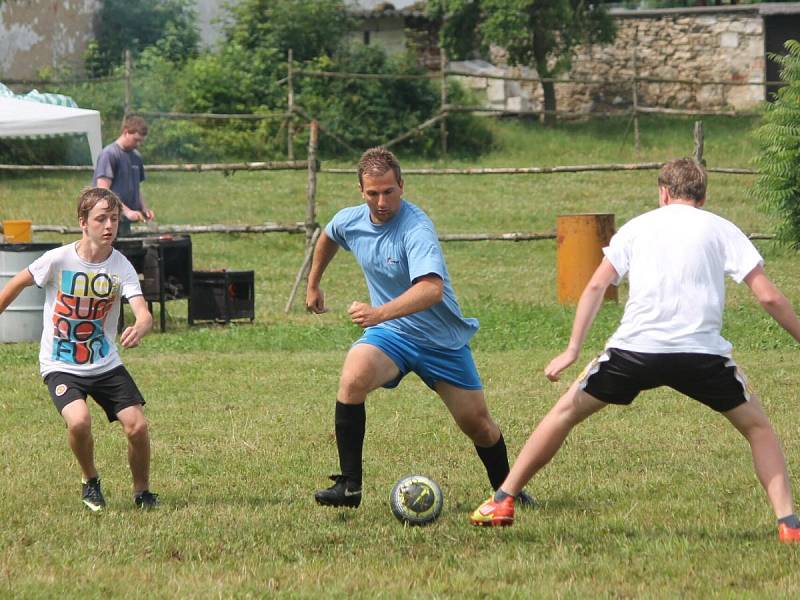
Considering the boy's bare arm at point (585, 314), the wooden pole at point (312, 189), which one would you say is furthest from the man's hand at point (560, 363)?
the wooden pole at point (312, 189)

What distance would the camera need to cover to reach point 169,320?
1638cm

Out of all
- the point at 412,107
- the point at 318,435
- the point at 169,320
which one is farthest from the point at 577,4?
the point at 318,435

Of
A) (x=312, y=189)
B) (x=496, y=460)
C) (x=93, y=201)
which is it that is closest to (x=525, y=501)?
(x=496, y=460)

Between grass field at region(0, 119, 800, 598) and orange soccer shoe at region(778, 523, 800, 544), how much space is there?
72 mm

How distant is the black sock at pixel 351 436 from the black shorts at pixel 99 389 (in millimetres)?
1056

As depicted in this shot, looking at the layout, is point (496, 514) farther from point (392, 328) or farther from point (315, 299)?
point (315, 299)

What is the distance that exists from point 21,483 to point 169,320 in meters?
8.55

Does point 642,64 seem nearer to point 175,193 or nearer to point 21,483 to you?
point 175,193

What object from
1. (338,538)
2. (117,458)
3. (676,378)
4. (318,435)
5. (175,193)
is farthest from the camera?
(175,193)

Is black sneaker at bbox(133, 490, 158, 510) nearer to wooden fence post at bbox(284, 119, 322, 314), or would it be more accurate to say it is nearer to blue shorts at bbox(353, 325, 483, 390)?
blue shorts at bbox(353, 325, 483, 390)

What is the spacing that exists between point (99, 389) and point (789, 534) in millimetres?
3374

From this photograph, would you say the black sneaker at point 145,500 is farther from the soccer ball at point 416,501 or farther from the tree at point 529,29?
the tree at point 529,29

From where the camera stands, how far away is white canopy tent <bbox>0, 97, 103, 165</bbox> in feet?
59.5

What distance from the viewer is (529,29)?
3359cm
